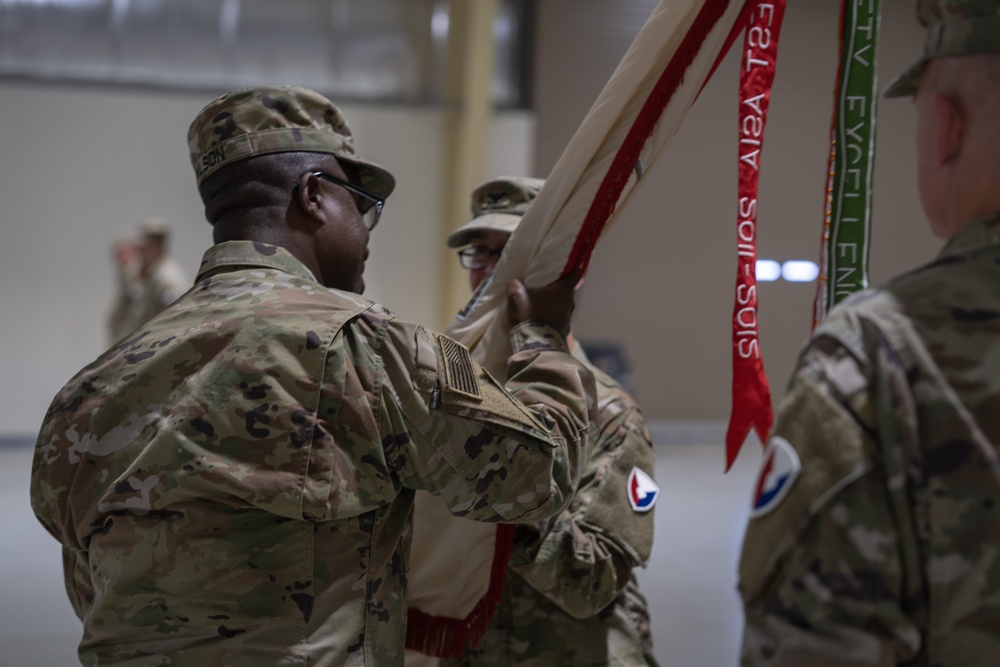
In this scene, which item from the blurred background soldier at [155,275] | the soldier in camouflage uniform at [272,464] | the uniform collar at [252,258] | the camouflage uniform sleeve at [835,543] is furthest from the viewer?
the blurred background soldier at [155,275]

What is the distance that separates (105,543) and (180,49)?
24.9 feet

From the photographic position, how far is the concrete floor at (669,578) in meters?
3.77

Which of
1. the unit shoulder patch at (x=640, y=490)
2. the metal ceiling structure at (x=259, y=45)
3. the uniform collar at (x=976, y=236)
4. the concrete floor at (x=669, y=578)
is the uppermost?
the metal ceiling structure at (x=259, y=45)

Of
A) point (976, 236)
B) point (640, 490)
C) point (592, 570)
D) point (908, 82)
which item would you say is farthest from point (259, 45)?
point (976, 236)

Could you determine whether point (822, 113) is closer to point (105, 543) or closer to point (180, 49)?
point (105, 543)

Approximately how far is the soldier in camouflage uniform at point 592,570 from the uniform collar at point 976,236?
30.6 inches

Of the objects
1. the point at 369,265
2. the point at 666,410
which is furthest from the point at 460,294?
the point at 666,410

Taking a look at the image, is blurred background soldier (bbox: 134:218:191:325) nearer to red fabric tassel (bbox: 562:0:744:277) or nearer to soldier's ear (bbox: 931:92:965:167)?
red fabric tassel (bbox: 562:0:744:277)

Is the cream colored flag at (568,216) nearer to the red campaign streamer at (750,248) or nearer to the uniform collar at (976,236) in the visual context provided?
the red campaign streamer at (750,248)

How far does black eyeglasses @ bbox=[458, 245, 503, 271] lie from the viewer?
200 cm

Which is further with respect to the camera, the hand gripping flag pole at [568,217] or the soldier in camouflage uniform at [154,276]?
the soldier in camouflage uniform at [154,276]

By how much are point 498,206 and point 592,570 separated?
2.56 feet

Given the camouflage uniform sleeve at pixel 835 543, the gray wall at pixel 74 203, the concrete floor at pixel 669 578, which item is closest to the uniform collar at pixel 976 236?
the camouflage uniform sleeve at pixel 835 543

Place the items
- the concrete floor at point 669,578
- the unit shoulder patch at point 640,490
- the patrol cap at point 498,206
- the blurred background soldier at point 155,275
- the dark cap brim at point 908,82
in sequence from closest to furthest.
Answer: the dark cap brim at point 908,82
the unit shoulder patch at point 640,490
the patrol cap at point 498,206
the concrete floor at point 669,578
the blurred background soldier at point 155,275
